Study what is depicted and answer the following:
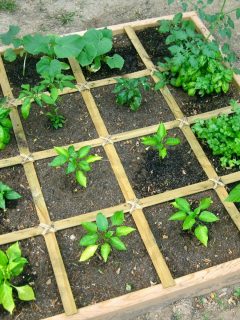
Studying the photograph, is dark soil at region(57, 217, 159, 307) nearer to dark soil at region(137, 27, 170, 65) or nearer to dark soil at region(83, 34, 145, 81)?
dark soil at region(83, 34, 145, 81)

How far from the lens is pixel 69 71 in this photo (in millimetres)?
3396

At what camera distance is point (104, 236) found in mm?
2490

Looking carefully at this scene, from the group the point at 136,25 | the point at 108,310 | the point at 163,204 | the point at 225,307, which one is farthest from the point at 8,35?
the point at 225,307

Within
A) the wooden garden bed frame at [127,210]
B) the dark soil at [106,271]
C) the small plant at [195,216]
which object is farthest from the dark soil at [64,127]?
the small plant at [195,216]

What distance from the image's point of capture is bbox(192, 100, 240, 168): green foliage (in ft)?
9.50

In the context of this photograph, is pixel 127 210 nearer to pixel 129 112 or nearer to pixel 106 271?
pixel 106 271

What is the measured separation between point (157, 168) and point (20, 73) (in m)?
1.21

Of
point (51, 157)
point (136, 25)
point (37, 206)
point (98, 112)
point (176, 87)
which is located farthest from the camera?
point (136, 25)

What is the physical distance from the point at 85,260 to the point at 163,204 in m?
0.55

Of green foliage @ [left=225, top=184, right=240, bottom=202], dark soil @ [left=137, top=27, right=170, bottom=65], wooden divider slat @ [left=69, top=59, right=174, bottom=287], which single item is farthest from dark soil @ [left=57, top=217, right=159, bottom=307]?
dark soil @ [left=137, top=27, right=170, bottom=65]

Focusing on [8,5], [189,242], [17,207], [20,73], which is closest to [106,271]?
[189,242]

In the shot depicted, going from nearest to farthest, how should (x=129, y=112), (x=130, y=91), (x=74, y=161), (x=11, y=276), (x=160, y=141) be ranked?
1. (x=11, y=276)
2. (x=74, y=161)
3. (x=160, y=141)
4. (x=130, y=91)
5. (x=129, y=112)

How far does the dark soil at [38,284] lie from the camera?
2373 millimetres

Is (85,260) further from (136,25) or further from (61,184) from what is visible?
(136,25)
